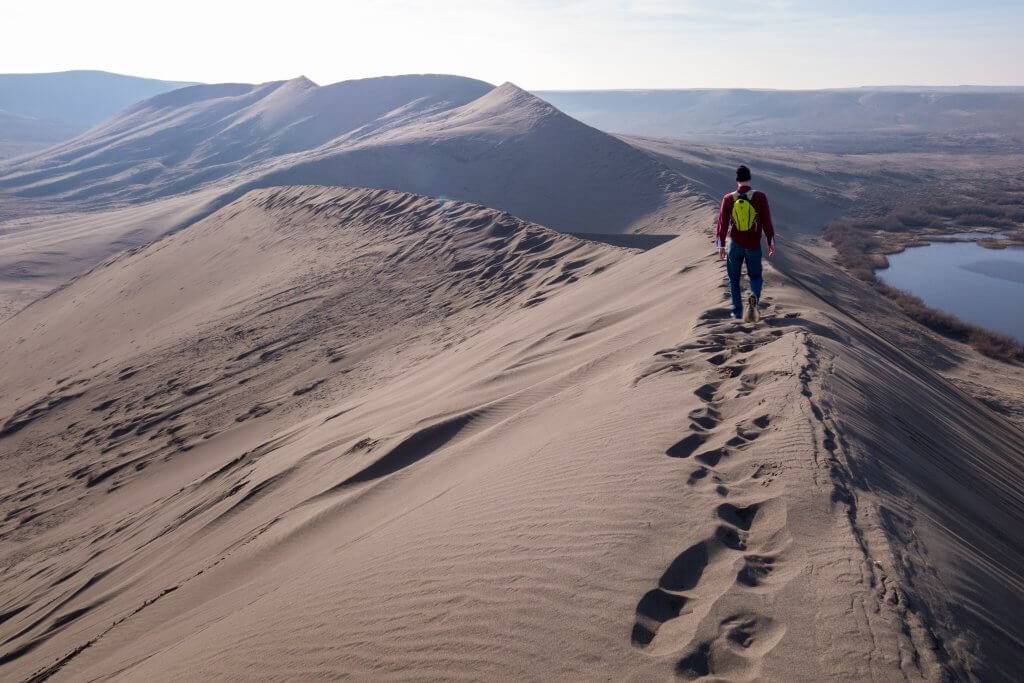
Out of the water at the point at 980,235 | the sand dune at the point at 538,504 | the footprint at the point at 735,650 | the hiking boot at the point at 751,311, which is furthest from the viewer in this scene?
the water at the point at 980,235

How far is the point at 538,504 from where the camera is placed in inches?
151

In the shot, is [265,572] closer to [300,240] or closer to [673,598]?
[673,598]

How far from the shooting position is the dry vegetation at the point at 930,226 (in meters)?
13.8

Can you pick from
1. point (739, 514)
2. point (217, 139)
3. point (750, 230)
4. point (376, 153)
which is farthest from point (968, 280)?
point (217, 139)

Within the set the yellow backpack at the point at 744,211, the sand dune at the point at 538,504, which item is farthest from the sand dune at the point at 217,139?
the yellow backpack at the point at 744,211

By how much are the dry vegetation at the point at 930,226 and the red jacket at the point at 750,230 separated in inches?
328

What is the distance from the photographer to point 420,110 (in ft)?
190

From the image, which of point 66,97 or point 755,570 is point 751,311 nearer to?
point 755,570

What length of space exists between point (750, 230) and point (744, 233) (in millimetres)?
56

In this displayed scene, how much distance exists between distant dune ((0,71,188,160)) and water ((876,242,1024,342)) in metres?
135

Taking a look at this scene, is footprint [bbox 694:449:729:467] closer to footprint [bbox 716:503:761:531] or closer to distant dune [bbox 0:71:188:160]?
footprint [bbox 716:503:761:531]

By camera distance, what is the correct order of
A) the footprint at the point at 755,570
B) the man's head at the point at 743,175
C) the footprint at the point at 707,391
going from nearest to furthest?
the footprint at the point at 755,570, the footprint at the point at 707,391, the man's head at the point at 743,175

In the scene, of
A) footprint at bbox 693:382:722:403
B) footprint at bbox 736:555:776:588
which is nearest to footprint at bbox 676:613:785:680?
footprint at bbox 736:555:776:588

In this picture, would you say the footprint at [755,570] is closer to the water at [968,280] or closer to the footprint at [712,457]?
the footprint at [712,457]
